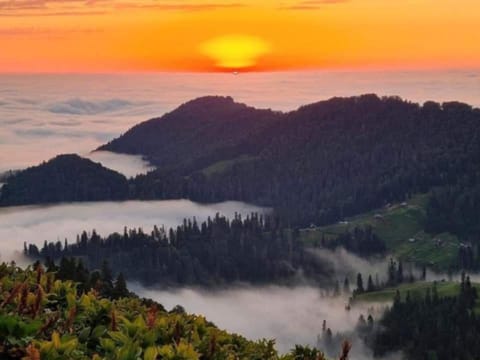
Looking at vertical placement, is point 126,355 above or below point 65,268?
above

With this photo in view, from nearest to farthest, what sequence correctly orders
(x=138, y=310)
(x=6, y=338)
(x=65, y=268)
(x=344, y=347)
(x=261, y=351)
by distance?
1. (x=344, y=347)
2. (x=6, y=338)
3. (x=261, y=351)
4. (x=138, y=310)
5. (x=65, y=268)

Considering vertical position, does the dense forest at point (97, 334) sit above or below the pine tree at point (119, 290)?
above

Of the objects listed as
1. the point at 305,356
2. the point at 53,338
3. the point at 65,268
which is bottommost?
the point at 65,268

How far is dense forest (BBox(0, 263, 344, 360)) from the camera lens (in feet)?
61.4

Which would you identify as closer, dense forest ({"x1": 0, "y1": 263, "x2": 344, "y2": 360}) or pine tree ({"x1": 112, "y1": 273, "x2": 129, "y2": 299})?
dense forest ({"x1": 0, "y1": 263, "x2": 344, "y2": 360})

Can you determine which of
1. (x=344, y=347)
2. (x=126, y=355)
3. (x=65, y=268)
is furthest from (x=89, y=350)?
(x=65, y=268)

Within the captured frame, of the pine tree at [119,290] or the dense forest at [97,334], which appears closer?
the dense forest at [97,334]

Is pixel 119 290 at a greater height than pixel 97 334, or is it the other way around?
pixel 97 334

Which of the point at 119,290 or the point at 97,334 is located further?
the point at 119,290

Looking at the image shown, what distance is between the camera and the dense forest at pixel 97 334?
18703mm

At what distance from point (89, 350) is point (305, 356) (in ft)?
19.5

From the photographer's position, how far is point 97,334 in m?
20.8

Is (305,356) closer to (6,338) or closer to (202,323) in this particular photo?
(202,323)

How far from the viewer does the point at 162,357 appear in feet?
63.5
